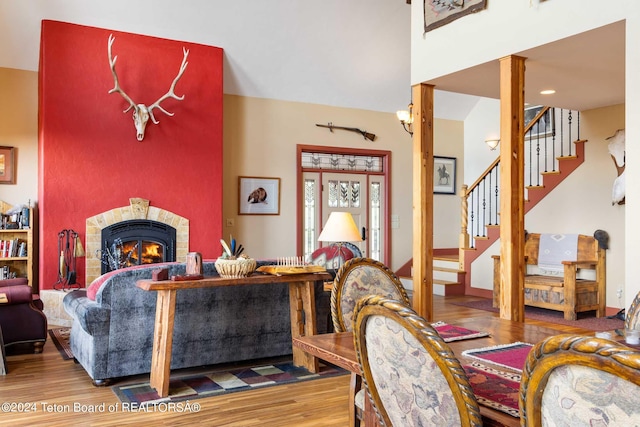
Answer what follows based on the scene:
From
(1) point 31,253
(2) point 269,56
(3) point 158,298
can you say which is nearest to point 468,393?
(3) point 158,298

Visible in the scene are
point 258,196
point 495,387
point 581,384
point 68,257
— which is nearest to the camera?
point 581,384

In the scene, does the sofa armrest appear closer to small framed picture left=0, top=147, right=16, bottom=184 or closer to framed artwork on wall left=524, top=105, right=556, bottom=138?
small framed picture left=0, top=147, right=16, bottom=184

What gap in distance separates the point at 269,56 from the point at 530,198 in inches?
165

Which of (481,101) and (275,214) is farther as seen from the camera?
(481,101)

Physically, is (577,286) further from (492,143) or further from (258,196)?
(258,196)

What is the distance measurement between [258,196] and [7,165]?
3347mm

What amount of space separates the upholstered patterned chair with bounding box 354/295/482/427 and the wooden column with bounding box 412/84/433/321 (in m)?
3.56

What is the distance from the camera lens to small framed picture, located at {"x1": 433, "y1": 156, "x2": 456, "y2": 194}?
10.5m

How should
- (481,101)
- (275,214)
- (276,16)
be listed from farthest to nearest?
(481,101) → (275,214) → (276,16)

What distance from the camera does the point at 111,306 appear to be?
4.14 metres

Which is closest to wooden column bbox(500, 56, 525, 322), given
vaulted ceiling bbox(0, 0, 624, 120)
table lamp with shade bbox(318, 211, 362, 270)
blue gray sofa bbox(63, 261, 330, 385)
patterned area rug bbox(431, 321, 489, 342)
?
vaulted ceiling bbox(0, 0, 624, 120)

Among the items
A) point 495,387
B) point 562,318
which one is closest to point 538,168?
point 562,318

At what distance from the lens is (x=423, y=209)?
17.3ft

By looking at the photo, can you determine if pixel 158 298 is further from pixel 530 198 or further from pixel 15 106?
pixel 530 198
